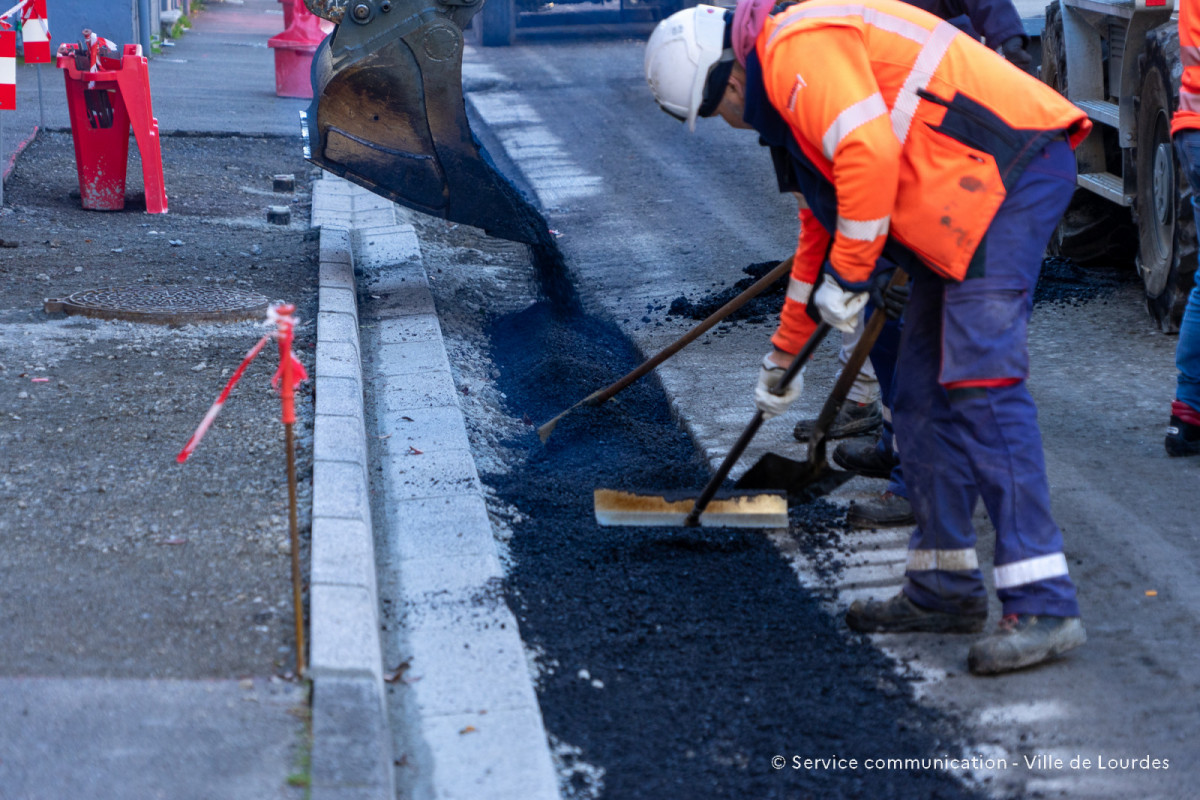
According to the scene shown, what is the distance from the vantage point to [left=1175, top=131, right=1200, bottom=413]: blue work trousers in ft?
13.5

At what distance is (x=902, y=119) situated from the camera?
2824 millimetres

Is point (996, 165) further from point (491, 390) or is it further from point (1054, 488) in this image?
point (491, 390)

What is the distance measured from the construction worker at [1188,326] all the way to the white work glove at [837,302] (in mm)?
1801

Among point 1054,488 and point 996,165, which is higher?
point 996,165

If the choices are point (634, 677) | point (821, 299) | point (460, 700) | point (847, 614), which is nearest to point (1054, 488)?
point (847, 614)

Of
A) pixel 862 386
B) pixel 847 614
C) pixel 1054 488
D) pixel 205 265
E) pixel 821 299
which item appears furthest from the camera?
pixel 205 265

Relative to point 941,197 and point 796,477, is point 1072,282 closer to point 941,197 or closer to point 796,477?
point 796,477

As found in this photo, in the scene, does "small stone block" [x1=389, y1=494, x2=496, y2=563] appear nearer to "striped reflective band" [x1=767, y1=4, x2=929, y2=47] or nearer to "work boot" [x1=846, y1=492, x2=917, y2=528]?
"work boot" [x1=846, y1=492, x2=917, y2=528]

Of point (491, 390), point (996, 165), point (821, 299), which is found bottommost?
point (491, 390)

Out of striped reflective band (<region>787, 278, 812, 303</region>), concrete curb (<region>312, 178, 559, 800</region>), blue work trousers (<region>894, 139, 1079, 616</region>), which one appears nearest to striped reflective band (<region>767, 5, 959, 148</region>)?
blue work trousers (<region>894, 139, 1079, 616</region>)

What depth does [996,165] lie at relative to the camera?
2.82 metres

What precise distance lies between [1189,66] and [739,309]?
8.10 ft

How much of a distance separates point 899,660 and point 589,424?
1.95m

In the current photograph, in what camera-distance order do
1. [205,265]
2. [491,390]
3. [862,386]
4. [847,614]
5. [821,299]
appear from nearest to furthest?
[821,299]
[847,614]
[862,386]
[491,390]
[205,265]
